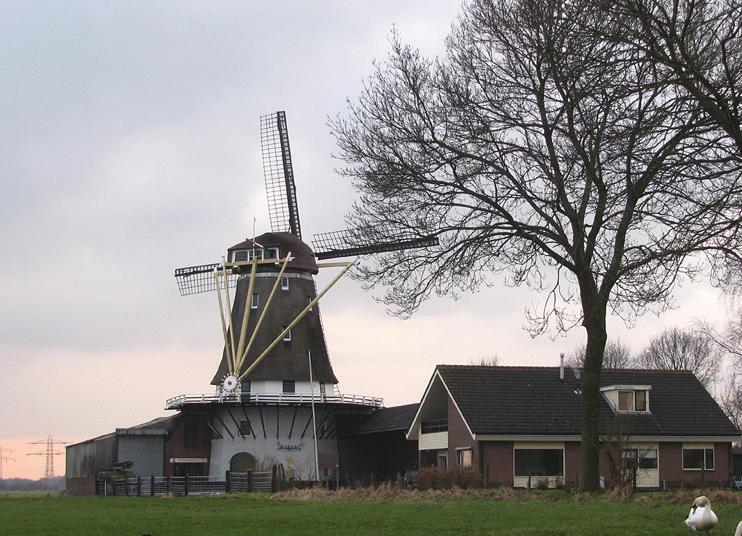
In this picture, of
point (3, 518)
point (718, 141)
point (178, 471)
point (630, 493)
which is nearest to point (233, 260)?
point (178, 471)

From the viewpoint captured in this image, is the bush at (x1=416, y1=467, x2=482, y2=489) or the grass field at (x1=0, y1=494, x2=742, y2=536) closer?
the grass field at (x1=0, y1=494, x2=742, y2=536)

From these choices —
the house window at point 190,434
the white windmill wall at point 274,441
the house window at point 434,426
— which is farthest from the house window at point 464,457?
the house window at point 190,434

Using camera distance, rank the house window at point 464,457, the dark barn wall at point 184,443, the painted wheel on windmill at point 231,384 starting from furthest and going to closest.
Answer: the dark barn wall at point 184,443, the painted wheel on windmill at point 231,384, the house window at point 464,457

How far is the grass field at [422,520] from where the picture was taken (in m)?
15.5

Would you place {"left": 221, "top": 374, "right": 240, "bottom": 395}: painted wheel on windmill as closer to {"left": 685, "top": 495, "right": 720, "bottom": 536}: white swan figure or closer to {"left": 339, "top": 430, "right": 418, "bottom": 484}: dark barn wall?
{"left": 339, "top": 430, "right": 418, "bottom": 484}: dark barn wall

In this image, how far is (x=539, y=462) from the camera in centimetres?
3731

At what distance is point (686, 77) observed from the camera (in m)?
14.1

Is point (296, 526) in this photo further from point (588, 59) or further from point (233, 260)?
point (233, 260)

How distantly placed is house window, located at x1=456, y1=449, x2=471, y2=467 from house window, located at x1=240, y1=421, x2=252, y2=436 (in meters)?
15.8

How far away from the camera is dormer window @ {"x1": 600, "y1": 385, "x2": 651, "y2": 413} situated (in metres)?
39.4

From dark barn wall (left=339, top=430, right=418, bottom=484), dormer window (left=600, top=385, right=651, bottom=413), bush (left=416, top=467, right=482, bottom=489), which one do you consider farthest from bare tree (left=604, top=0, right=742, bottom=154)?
dark barn wall (left=339, top=430, right=418, bottom=484)

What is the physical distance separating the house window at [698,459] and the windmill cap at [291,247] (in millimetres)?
21002

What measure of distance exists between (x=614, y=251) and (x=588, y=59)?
9.19 m

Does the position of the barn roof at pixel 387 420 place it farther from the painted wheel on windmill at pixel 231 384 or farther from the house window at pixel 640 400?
the house window at pixel 640 400
